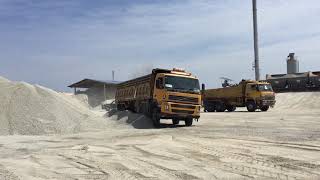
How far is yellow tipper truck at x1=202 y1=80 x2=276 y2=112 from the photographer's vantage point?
47.0 meters

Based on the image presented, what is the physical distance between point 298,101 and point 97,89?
128ft

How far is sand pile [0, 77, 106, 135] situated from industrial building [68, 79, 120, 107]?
5449cm

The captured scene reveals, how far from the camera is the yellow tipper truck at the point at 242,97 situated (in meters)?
47.0

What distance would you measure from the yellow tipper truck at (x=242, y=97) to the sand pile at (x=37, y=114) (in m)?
21.3

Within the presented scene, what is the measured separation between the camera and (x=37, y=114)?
82.8 feet

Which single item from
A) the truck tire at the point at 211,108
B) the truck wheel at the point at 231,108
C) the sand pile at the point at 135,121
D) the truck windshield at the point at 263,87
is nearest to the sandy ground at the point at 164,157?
the sand pile at the point at 135,121

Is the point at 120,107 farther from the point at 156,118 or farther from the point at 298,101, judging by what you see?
the point at 298,101

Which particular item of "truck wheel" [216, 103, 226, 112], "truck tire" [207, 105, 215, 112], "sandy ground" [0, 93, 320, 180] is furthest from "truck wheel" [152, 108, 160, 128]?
"truck tire" [207, 105, 215, 112]

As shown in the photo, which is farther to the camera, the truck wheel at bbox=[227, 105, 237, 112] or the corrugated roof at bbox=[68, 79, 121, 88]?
the corrugated roof at bbox=[68, 79, 121, 88]

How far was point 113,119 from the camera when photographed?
1179 inches

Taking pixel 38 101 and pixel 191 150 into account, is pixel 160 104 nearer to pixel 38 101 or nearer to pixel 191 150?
pixel 38 101

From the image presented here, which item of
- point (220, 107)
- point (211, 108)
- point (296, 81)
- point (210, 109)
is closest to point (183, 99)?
point (220, 107)

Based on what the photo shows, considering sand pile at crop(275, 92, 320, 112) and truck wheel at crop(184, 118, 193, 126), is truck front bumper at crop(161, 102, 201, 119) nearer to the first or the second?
truck wheel at crop(184, 118, 193, 126)

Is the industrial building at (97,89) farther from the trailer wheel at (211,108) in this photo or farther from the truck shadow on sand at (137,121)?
the truck shadow on sand at (137,121)
